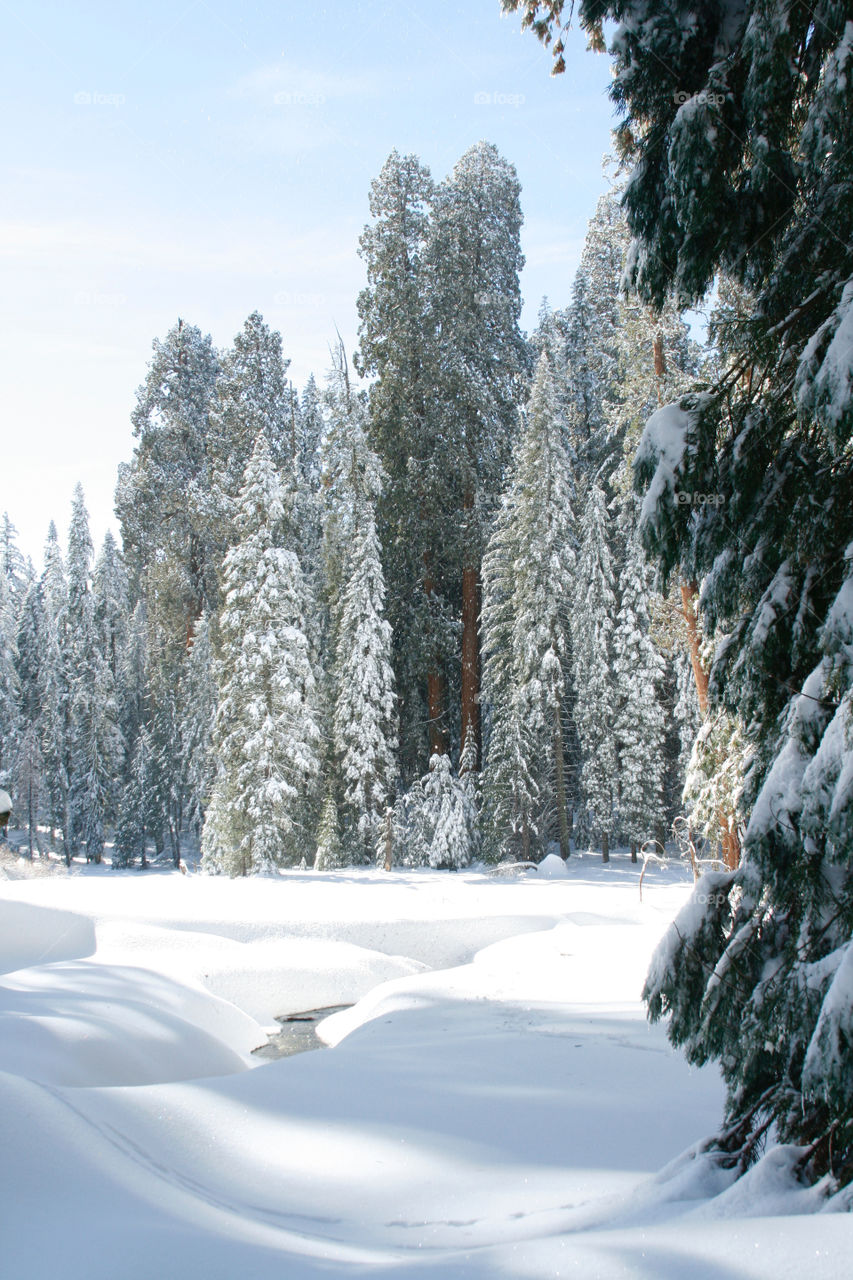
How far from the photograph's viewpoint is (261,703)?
2136cm

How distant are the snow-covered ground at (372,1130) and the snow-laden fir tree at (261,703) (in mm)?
6941

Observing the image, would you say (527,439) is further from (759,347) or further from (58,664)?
(58,664)

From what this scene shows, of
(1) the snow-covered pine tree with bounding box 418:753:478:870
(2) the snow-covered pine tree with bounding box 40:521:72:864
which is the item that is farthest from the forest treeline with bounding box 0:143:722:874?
(2) the snow-covered pine tree with bounding box 40:521:72:864

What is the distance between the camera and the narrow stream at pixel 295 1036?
11367mm

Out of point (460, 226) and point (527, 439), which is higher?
point (460, 226)

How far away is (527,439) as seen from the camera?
23.2 m

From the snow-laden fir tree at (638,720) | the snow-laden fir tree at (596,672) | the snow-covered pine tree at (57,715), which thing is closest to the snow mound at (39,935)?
the snow-laden fir tree at (596,672)

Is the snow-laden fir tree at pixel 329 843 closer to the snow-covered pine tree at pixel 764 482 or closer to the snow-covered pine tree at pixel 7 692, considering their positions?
the snow-covered pine tree at pixel 764 482

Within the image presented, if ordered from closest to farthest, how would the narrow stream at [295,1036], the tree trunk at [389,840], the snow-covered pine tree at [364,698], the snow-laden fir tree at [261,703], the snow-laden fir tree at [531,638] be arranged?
the narrow stream at [295,1036] < the snow-laden fir tree at [261,703] < the tree trunk at [389,840] < the snow-laden fir tree at [531,638] < the snow-covered pine tree at [364,698]

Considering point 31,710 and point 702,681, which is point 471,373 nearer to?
point 702,681

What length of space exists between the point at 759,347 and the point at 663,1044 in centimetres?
576

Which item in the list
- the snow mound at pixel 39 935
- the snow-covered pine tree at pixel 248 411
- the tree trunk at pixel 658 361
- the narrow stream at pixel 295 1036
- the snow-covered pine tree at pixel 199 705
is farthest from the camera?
the snow-covered pine tree at pixel 199 705

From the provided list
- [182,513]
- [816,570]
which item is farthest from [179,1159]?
[182,513]

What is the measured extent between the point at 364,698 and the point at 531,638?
15.3ft
